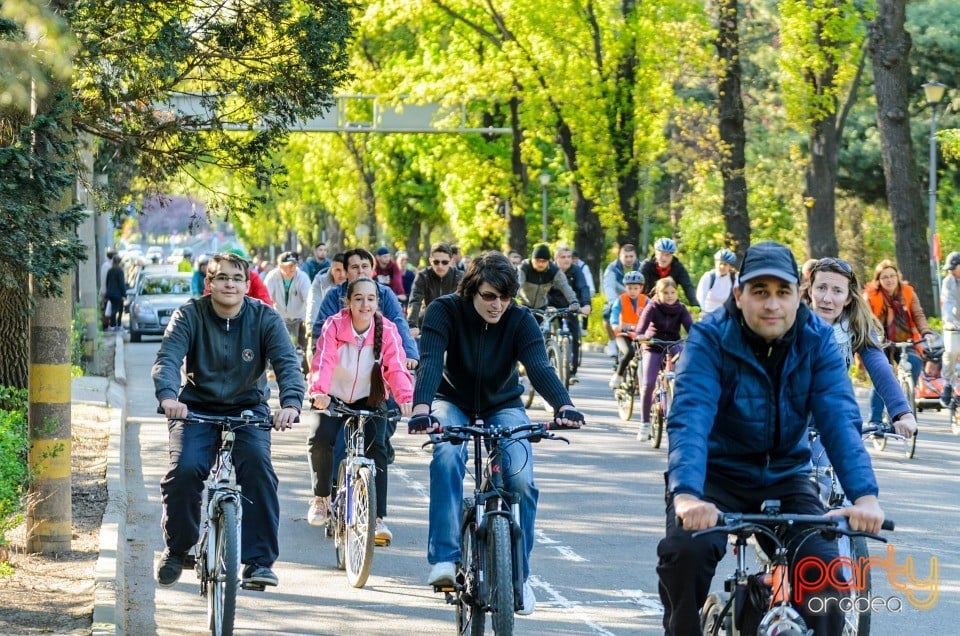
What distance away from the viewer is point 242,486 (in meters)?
7.75

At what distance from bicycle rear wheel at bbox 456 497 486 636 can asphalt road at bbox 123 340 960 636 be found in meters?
0.87

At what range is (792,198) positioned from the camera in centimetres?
4931

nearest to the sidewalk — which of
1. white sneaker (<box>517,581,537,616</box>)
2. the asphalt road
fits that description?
the asphalt road

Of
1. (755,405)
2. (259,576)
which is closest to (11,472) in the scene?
(259,576)

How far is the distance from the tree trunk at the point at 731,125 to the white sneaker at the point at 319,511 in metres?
20.3

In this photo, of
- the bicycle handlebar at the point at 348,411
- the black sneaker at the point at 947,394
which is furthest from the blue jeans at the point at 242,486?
the black sneaker at the point at 947,394

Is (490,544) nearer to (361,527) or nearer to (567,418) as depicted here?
(567,418)

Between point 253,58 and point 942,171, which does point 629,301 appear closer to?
point 253,58

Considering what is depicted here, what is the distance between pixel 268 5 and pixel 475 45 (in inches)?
1116

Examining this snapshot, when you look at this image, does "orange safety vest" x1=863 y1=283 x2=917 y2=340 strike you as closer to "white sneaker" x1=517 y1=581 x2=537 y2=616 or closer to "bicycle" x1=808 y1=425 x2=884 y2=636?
"bicycle" x1=808 y1=425 x2=884 y2=636

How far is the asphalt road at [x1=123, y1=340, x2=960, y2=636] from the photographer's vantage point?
318 inches

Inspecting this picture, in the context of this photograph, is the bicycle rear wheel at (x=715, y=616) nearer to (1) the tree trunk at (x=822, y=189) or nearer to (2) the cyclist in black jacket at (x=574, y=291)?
(2) the cyclist in black jacket at (x=574, y=291)

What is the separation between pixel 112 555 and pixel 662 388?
24.5ft

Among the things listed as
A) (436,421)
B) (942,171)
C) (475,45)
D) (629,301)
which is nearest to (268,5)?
(436,421)
